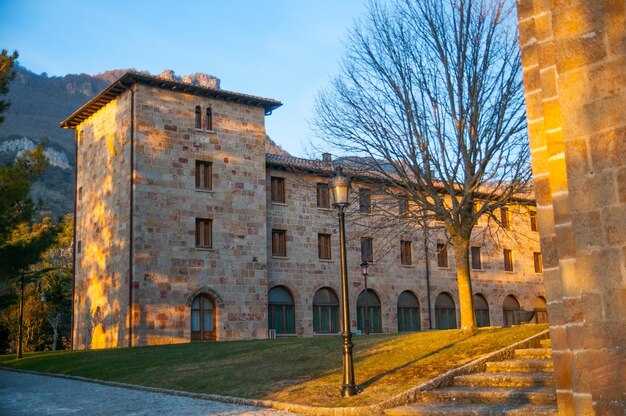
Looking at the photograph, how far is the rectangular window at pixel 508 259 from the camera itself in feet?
133

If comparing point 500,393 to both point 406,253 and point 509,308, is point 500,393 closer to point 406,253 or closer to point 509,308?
point 406,253

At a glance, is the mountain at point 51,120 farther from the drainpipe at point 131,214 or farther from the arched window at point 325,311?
the arched window at point 325,311

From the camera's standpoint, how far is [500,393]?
10.1m

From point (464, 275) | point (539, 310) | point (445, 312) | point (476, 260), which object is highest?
point (476, 260)

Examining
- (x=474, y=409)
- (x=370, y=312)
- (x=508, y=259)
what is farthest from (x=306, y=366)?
(x=508, y=259)

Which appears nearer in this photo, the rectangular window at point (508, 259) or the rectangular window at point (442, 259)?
the rectangular window at point (442, 259)

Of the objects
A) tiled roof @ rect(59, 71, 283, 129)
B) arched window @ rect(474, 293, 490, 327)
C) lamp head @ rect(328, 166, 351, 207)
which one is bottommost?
arched window @ rect(474, 293, 490, 327)

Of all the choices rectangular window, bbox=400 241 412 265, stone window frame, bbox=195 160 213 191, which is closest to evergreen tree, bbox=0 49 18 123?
stone window frame, bbox=195 160 213 191

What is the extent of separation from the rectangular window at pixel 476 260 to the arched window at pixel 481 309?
5.01 feet

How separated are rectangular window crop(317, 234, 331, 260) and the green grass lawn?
13.5 m

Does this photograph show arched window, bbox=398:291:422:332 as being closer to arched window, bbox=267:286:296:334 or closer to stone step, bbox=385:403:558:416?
arched window, bbox=267:286:296:334

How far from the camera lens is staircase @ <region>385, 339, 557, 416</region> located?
9398mm

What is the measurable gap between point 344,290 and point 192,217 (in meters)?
17.6

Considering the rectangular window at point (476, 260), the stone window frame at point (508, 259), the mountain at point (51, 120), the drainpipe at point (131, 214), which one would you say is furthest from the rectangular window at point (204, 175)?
the mountain at point (51, 120)
